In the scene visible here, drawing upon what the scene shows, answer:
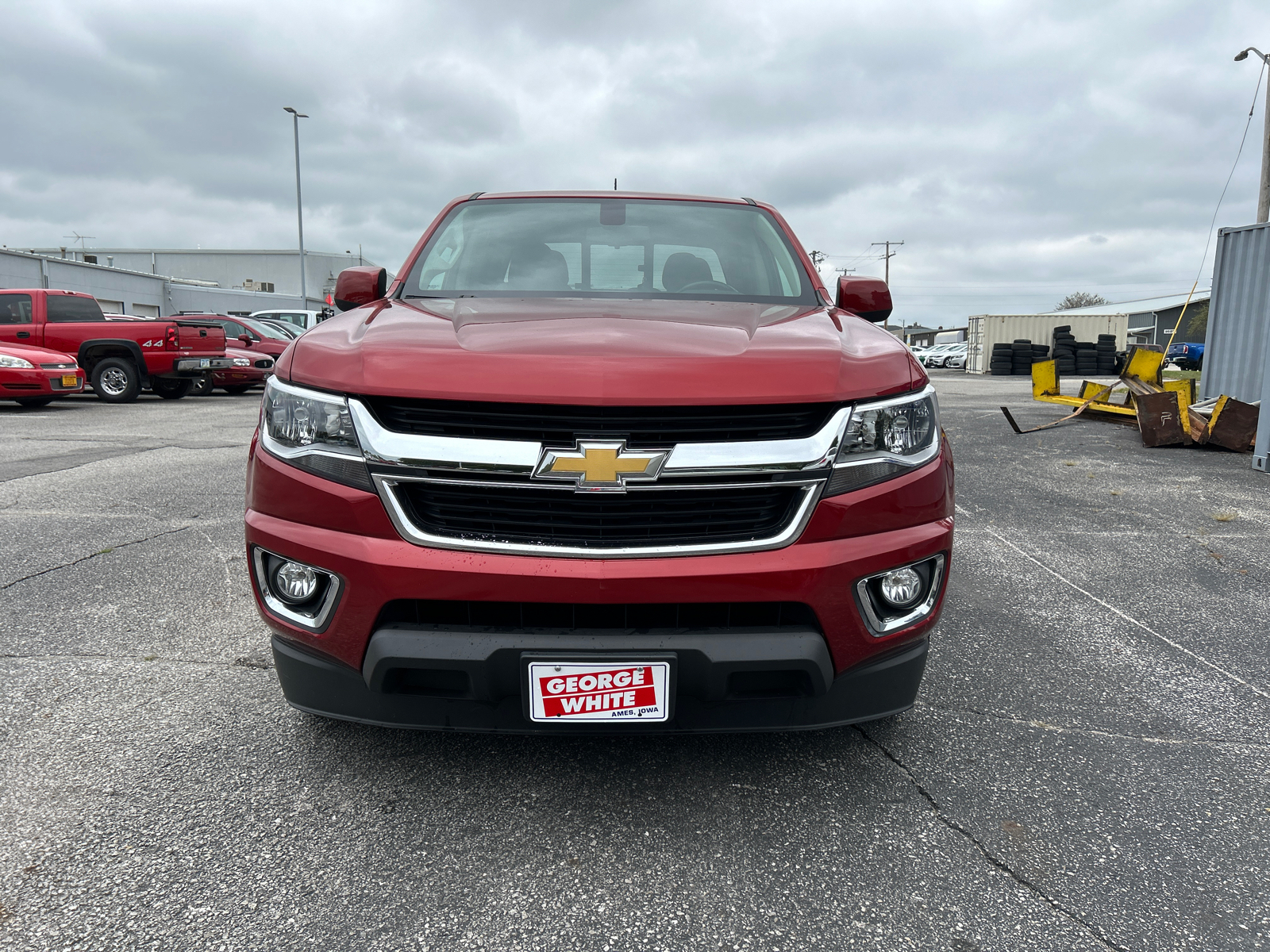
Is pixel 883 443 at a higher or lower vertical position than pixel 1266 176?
lower

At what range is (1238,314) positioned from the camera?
1096cm

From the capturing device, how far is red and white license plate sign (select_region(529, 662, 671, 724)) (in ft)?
6.40

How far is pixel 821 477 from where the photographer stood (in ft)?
6.68

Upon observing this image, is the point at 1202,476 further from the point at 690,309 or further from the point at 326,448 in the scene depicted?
the point at 326,448

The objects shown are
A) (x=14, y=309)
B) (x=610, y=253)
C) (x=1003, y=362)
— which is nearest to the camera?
(x=610, y=253)

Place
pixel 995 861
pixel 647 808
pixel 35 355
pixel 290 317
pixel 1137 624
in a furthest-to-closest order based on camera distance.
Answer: pixel 290 317, pixel 35 355, pixel 1137 624, pixel 647 808, pixel 995 861

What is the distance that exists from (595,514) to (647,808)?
827 mm

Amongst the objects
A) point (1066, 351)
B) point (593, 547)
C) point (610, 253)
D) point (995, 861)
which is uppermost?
point (610, 253)

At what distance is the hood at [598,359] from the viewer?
1.98m

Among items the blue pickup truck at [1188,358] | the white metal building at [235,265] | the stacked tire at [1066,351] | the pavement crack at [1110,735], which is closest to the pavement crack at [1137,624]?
the pavement crack at [1110,735]

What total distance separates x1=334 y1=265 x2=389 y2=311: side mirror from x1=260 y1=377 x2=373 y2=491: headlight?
3.47 ft

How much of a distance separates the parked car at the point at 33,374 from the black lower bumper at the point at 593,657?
13.0 m

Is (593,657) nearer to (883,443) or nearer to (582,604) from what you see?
(582,604)

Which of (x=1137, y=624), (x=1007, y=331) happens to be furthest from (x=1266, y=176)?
(x=1137, y=624)
